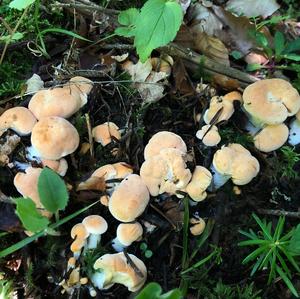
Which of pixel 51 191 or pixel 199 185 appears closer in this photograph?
pixel 51 191

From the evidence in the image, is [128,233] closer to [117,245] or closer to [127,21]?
[117,245]

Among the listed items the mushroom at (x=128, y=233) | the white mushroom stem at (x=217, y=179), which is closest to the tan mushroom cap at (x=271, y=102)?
the white mushroom stem at (x=217, y=179)

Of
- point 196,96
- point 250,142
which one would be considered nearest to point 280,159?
point 250,142

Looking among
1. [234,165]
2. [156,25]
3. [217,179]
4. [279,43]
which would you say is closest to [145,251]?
[217,179]

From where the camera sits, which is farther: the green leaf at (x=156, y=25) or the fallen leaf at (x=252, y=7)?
the fallen leaf at (x=252, y=7)

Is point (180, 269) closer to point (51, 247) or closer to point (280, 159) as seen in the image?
point (51, 247)

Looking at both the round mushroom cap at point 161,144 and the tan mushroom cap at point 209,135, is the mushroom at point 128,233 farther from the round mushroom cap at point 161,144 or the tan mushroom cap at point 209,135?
the tan mushroom cap at point 209,135

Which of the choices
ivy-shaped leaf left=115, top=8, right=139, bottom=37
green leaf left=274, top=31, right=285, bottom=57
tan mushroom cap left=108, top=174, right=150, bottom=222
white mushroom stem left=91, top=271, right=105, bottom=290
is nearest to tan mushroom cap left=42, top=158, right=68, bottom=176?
tan mushroom cap left=108, top=174, right=150, bottom=222
